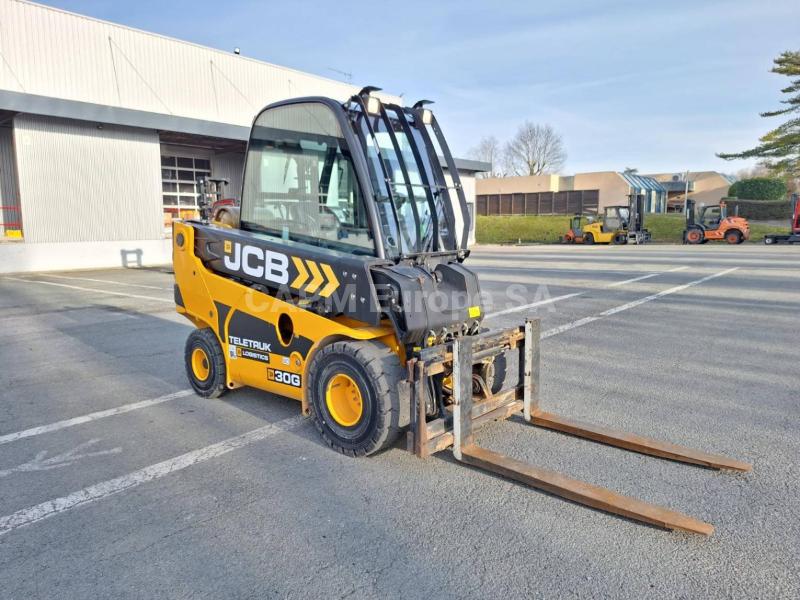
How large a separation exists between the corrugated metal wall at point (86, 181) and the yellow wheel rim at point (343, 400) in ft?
63.4

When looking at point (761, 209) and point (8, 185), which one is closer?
point (8, 185)

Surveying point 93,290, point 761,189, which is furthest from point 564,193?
point 93,290

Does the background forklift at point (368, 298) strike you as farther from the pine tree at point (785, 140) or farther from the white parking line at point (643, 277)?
the pine tree at point (785, 140)

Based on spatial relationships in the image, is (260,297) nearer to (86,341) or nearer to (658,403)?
(658,403)

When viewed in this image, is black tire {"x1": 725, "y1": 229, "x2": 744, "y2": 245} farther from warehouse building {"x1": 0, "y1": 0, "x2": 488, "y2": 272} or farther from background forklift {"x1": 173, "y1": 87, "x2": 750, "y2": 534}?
background forklift {"x1": 173, "y1": 87, "x2": 750, "y2": 534}

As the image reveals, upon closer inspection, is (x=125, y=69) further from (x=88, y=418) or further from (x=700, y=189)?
(x=700, y=189)

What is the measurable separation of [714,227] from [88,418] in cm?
3470

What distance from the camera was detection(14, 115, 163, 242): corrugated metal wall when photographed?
19062mm

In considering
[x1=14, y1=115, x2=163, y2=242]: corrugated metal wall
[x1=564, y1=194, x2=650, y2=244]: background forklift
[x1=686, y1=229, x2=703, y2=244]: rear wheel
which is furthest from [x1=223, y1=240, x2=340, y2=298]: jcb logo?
[x1=564, y1=194, x2=650, y2=244]: background forklift

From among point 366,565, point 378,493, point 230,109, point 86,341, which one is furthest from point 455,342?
point 230,109

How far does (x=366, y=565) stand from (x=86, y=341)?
697 centimetres

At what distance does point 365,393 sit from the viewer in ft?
12.7

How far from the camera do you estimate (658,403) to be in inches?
209

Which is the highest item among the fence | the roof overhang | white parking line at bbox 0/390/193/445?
the roof overhang
